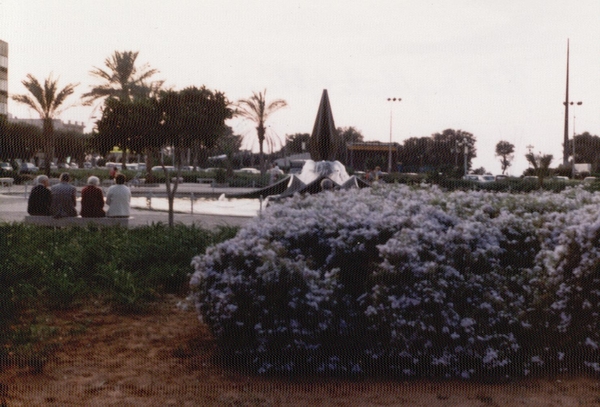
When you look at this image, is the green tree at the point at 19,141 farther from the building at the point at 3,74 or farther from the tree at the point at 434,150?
the tree at the point at 434,150

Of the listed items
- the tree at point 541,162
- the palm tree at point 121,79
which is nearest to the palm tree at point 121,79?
the palm tree at point 121,79

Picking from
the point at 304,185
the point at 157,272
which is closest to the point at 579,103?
the point at 304,185

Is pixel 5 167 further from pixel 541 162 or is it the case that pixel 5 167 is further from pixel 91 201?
pixel 91 201

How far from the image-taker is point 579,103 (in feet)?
206

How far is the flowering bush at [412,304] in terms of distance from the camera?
415 cm

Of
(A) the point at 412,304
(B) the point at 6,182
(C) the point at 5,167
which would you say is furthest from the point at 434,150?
(A) the point at 412,304

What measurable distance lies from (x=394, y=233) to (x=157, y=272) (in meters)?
2.78

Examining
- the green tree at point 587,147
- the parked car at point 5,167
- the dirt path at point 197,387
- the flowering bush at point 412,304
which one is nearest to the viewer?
the dirt path at point 197,387

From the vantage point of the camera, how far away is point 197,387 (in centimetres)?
394

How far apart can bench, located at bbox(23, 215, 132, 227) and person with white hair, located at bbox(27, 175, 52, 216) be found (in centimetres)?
34

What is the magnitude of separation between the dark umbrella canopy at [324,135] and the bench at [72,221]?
7921mm

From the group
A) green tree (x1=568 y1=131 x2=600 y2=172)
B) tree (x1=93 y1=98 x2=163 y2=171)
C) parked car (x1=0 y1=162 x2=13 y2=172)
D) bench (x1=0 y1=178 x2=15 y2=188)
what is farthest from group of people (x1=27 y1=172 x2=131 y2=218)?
green tree (x1=568 y1=131 x2=600 y2=172)

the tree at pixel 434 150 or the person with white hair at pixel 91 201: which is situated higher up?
the tree at pixel 434 150

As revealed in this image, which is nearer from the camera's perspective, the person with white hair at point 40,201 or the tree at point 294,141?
the person with white hair at point 40,201
